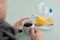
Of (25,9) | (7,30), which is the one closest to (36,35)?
(7,30)

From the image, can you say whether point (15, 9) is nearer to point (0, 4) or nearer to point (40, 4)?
point (40, 4)

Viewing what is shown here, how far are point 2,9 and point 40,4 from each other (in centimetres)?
57

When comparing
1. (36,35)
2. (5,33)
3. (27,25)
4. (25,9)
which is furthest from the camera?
(25,9)

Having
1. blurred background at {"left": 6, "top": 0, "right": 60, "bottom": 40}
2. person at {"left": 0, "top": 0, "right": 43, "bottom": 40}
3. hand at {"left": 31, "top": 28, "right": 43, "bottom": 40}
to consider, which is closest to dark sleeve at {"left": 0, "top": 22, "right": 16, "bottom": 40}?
person at {"left": 0, "top": 0, "right": 43, "bottom": 40}

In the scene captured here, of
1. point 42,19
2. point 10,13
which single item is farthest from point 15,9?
point 42,19

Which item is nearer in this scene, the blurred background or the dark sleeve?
the dark sleeve

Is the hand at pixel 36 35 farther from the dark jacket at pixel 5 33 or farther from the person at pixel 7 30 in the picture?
the dark jacket at pixel 5 33

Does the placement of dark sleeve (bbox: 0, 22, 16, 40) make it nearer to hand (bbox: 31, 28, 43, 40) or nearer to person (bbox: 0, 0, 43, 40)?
person (bbox: 0, 0, 43, 40)

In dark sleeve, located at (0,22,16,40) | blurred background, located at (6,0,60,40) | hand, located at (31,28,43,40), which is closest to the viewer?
dark sleeve, located at (0,22,16,40)

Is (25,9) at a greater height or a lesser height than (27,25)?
greater

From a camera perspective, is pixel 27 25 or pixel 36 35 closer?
pixel 36 35

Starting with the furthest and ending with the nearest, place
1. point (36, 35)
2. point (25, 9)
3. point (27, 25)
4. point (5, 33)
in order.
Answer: point (25, 9) < point (27, 25) < point (36, 35) < point (5, 33)

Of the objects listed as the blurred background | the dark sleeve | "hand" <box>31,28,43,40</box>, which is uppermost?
the blurred background

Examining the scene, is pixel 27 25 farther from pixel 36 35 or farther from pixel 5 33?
pixel 5 33
